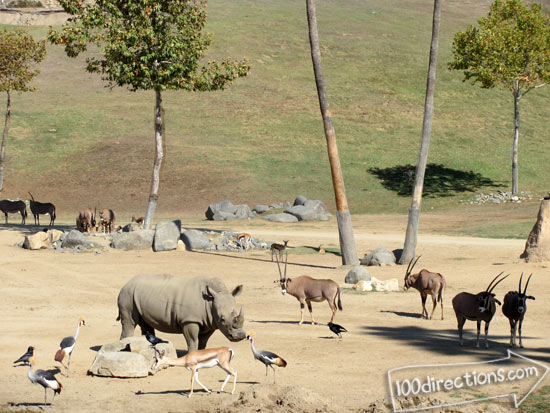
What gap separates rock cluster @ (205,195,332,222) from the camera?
46.1 meters

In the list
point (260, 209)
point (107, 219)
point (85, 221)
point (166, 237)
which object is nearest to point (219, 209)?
point (260, 209)

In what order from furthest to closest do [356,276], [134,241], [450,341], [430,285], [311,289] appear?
[134,241]
[356,276]
[430,285]
[311,289]
[450,341]

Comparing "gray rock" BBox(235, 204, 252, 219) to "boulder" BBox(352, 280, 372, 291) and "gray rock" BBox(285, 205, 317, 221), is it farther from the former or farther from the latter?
"boulder" BBox(352, 280, 372, 291)

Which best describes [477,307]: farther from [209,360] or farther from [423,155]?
[423,155]

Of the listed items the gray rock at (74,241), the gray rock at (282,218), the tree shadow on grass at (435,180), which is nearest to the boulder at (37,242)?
the gray rock at (74,241)

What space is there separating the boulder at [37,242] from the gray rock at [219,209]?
51.8 ft

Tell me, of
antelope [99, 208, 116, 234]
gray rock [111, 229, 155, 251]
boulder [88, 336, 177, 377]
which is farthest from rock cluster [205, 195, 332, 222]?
boulder [88, 336, 177, 377]

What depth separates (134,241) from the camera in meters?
32.1

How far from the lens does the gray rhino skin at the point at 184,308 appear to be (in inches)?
548

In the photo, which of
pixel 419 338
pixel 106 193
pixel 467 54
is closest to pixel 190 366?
pixel 419 338

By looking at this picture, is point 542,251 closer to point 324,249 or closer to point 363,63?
point 324,249

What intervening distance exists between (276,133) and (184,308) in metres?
54.9

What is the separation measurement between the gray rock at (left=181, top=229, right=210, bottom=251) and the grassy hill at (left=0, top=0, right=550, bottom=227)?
18.5 meters

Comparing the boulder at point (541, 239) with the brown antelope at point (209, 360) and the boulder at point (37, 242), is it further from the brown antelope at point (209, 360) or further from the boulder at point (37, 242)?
the boulder at point (37, 242)
